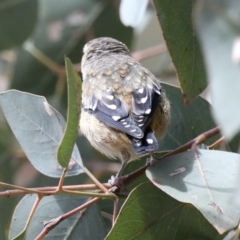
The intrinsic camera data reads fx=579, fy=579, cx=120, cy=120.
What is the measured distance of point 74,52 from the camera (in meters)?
2.80

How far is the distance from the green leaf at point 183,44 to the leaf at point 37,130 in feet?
1.19

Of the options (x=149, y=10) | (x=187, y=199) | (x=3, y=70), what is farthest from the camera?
(x=3, y=70)

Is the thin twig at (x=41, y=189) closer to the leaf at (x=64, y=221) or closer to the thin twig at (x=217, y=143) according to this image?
the leaf at (x=64, y=221)

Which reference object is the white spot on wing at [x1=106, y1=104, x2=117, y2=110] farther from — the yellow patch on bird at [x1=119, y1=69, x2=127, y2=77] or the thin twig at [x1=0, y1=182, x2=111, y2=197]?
the thin twig at [x1=0, y1=182, x2=111, y2=197]

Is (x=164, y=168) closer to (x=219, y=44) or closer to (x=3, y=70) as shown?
(x=219, y=44)

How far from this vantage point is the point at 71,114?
1.31 metres

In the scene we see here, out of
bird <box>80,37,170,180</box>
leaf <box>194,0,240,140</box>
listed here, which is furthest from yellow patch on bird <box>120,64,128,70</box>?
leaf <box>194,0,240,140</box>

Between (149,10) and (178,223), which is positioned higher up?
(149,10)

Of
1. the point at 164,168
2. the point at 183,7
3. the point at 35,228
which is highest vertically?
the point at 183,7

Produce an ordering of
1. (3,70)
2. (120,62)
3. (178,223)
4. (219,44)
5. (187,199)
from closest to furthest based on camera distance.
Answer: (219,44)
(187,199)
(178,223)
(120,62)
(3,70)

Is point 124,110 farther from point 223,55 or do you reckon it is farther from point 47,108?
point 223,55

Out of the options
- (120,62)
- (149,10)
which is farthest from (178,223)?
(149,10)

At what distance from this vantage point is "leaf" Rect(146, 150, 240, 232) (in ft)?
4.17

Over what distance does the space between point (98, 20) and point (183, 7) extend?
1.23 m
